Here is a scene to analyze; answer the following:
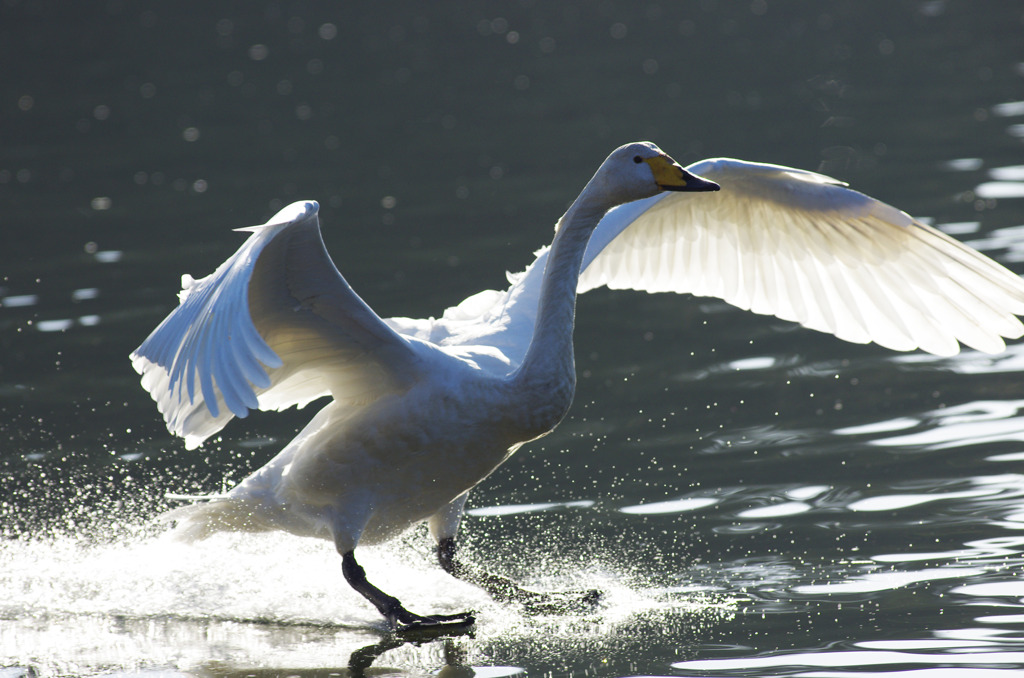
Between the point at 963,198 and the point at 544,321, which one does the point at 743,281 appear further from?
the point at 963,198

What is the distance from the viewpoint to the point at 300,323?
587 centimetres

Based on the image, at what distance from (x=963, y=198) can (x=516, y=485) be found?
743 cm

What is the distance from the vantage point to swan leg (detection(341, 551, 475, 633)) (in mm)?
6121

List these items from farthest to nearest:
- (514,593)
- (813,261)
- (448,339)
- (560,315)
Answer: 1. (813,261)
2. (448,339)
3. (514,593)
4. (560,315)

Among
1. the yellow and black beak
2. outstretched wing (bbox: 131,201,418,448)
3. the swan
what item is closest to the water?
the swan

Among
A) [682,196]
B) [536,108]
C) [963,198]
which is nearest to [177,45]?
[536,108]

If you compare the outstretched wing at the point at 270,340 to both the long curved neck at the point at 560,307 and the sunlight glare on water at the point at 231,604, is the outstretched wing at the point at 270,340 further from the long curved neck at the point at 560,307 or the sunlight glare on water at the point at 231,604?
the sunlight glare on water at the point at 231,604

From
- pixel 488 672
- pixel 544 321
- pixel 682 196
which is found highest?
pixel 682 196

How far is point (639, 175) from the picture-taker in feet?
19.2

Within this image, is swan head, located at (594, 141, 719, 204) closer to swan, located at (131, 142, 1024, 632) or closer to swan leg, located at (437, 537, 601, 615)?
swan, located at (131, 142, 1024, 632)

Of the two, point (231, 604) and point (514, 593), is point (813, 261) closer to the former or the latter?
point (514, 593)

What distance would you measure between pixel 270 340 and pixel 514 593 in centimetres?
176

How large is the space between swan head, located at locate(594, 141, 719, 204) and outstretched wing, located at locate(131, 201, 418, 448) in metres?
1.19

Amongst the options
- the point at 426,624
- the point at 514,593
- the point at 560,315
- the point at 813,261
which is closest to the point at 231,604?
the point at 426,624
